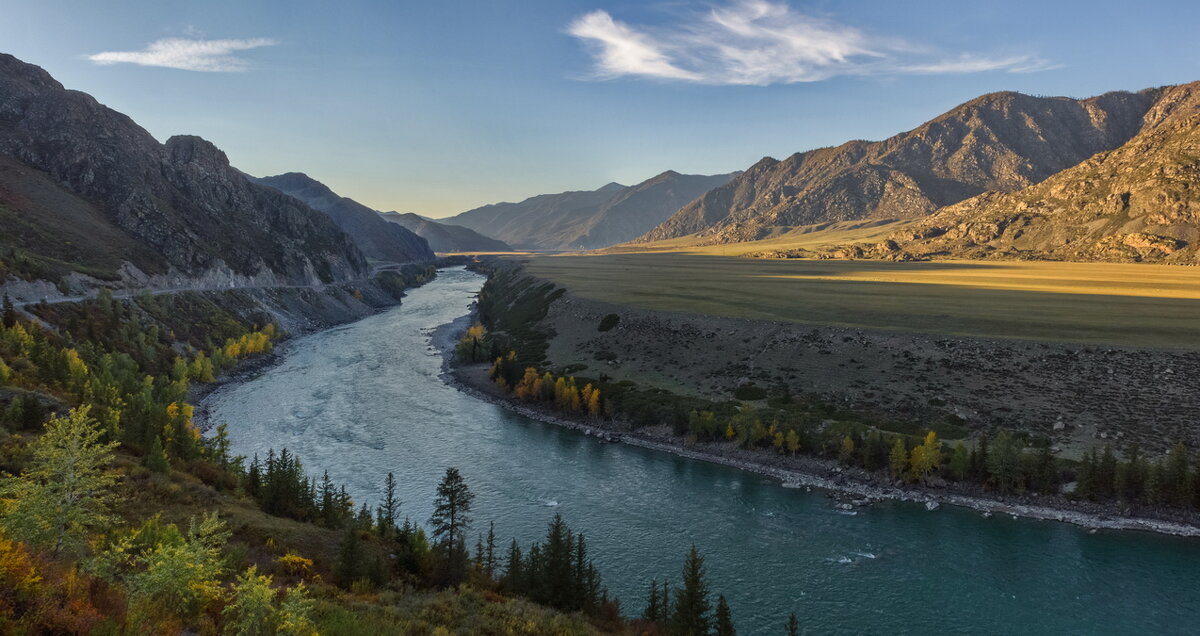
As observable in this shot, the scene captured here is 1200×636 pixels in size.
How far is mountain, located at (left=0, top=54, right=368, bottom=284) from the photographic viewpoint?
12147cm

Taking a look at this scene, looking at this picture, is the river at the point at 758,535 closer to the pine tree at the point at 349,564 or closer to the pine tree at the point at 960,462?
the pine tree at the point at 960,462

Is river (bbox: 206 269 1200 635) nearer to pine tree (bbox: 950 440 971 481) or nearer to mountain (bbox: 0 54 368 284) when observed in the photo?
pine tree (bbox: 950 440 971 481)

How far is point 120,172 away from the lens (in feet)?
503

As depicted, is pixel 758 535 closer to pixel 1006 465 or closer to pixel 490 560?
pixel 490 560

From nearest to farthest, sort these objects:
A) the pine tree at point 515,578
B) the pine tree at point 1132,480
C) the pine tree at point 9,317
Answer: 1. the pine tree at point 515,578
2. the pine tree at point 1132,480
3. the pine tree at point 9,317

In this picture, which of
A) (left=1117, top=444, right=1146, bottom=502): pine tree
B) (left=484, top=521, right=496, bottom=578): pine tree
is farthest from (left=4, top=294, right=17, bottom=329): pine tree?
(left=1117, top=444, right=1146, bottom=502): pine tree

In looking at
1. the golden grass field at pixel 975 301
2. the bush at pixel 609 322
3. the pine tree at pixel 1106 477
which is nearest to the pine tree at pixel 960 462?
the pine tree at pixel 1106 477

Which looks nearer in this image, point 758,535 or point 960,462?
point 758,535

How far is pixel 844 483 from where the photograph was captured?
58250 millimetres

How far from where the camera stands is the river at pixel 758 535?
37.7 metres

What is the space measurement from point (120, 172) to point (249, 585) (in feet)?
625

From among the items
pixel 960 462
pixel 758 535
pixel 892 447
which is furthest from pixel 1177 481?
pixel 758 535

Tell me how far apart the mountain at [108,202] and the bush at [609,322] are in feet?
328

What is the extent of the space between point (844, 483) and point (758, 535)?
617 inches
